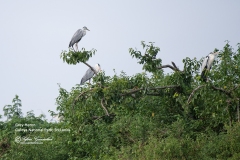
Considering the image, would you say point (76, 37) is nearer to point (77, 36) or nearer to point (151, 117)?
point (77, 36)

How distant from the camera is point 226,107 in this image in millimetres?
9492

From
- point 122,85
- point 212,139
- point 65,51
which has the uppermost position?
point 65,51

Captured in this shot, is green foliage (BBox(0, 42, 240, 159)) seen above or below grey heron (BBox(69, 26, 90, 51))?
below

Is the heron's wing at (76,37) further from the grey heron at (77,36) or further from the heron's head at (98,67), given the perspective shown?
the heron's head at (98,67)

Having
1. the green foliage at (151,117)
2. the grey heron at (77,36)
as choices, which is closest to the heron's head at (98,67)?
the grey heron at (77,36)

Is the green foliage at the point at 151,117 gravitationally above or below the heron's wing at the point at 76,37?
below

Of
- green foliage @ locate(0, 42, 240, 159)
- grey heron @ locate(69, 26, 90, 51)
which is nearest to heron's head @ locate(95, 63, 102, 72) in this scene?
grey heron @ locate(69, 26, 90, 51)

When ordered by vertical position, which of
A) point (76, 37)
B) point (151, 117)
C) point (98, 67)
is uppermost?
point (76, 37)

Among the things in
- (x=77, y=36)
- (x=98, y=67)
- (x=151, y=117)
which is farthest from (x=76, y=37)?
(x=151, y=117)

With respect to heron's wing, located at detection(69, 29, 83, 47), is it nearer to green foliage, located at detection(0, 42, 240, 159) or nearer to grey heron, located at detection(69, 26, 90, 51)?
grey heron, located at detection(69, 26, 90, 51)

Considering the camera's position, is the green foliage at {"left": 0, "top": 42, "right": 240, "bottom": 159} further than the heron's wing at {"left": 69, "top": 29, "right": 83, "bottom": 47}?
No

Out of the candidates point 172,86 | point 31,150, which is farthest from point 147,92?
point 31,150

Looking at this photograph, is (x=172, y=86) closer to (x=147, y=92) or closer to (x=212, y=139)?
(x=147, y=92)

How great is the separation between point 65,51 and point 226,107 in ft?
10.7
